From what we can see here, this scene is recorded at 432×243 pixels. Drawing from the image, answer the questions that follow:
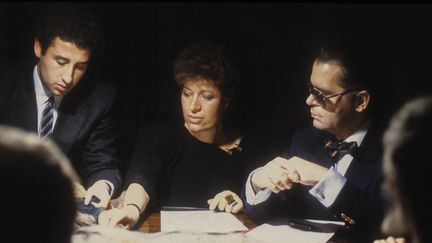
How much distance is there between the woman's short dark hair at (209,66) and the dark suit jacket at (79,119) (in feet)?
0.91

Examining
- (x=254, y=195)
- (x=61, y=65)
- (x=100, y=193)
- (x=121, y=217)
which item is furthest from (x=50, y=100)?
(x=254, y=195)

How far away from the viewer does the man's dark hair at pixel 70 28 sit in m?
1.94

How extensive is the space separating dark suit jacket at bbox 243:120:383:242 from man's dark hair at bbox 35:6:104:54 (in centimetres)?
84

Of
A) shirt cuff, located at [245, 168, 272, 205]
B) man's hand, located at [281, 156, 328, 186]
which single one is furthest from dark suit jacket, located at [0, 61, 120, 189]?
man's hand, located at [281, 156, 328, 186]

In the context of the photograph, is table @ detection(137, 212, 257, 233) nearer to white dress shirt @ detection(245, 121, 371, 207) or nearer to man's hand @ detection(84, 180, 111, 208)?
white dress shirt @ detection(245, 121, 371, 207)

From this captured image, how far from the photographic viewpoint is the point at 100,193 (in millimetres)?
1977

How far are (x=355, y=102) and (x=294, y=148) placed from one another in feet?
0.93

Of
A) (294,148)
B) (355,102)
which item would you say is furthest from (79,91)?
(355,102)

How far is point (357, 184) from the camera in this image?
1930mm

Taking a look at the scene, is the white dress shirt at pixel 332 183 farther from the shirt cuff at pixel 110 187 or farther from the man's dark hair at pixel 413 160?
the shirt cuff at pixel 110 187

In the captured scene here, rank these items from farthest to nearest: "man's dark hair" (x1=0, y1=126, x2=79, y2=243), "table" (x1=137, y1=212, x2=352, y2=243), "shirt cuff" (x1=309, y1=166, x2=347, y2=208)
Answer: "shirt cuff" (x1=309, y1=166, x2=347, y2=208) < "table" (x1=137, y1=212, x2=352, y2=243) < "man's dark hair" (x1=0, y1=126, x2=79, y2=243)

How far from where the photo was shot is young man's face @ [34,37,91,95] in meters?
1.93

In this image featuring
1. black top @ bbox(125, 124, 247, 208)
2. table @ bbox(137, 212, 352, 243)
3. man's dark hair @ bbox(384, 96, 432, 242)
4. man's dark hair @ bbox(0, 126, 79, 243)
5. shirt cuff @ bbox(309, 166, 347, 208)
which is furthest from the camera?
black top @ bbox(125, 124, 247, 208)

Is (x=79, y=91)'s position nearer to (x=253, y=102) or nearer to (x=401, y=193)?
(x=253, y=102)
